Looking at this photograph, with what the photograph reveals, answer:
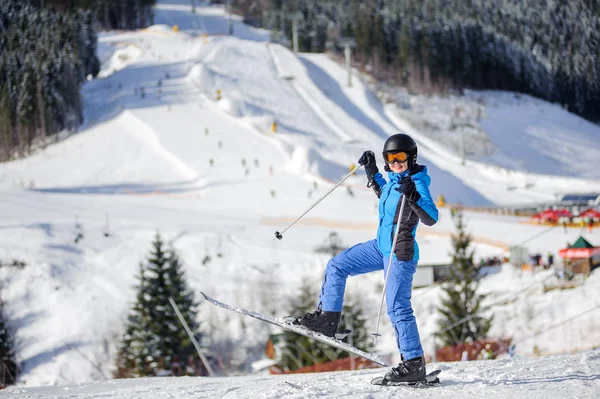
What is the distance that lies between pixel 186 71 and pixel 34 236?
32.3 metres

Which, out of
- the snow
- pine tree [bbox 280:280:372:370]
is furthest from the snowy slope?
pine tree [bbox 280:280:372:370]

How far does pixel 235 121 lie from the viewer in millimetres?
41625

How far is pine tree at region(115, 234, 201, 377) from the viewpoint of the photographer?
56.2 feet

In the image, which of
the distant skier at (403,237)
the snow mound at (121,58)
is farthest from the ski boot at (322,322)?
the snow mound at (121,58)

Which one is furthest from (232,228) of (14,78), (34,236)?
(14,78)

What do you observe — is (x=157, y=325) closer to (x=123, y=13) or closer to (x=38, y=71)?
(x=38, y=71)

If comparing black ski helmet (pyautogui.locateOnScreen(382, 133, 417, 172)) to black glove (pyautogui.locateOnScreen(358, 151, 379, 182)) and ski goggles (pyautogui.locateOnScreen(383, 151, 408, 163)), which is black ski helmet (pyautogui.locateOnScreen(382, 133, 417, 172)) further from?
black glove (pyautogui.locateOnScreen(358, 151, 379, 182))

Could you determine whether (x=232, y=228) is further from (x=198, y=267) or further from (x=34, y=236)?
(x=34, y=236)

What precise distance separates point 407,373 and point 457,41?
229ft

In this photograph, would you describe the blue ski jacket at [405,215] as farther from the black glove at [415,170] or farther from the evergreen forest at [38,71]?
the evergreen forest at [38,71]

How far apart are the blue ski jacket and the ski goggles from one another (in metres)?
0.08

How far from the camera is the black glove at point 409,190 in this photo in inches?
155

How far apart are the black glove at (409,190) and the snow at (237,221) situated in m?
0.98

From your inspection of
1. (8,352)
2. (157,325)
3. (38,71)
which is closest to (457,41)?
(38,71)
